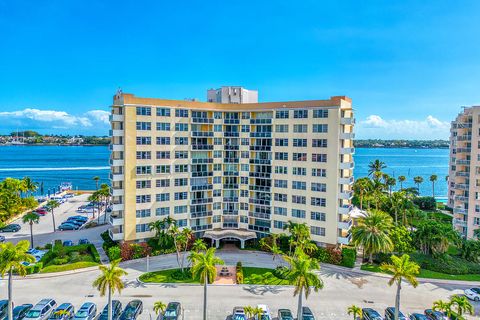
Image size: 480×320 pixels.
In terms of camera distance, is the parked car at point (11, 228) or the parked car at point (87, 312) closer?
the parked car at point (87, 312)

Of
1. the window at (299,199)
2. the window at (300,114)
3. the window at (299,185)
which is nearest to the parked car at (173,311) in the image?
the window at (299,199)

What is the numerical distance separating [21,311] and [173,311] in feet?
48.7

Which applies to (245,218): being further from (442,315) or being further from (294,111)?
(442,315)

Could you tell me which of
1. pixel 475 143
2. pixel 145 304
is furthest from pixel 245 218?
pixel 475 143

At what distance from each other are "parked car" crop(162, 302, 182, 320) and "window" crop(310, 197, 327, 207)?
26158 mm

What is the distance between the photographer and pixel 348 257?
49.7 metres

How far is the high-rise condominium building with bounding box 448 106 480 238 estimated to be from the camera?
6095 centimetres

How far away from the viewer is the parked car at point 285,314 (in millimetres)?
33906

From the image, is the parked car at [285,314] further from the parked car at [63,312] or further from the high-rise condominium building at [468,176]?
the high-rise condominium building at [468,176]

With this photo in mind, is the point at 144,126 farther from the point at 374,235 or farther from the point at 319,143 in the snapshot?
the point at 374,235

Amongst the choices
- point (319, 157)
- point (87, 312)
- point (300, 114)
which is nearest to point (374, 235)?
point (319, 157)

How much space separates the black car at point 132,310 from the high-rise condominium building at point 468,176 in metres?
58.2

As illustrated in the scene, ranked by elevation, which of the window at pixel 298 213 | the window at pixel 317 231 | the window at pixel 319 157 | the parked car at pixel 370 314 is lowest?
the parked car at pixel 370 314

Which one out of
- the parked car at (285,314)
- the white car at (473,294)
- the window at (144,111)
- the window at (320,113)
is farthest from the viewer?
the window at (320,113)
